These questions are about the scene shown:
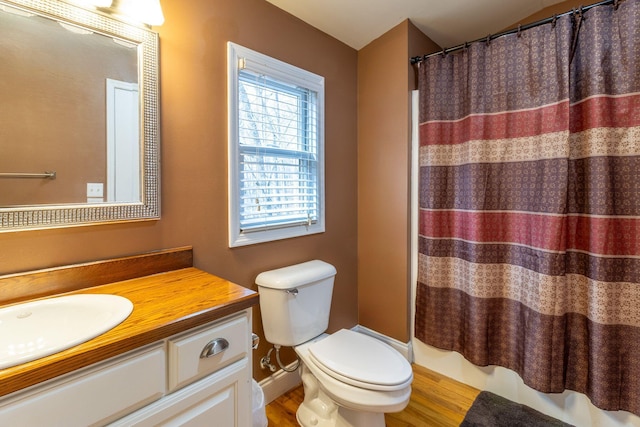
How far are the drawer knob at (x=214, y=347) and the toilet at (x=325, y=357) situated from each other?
56cm

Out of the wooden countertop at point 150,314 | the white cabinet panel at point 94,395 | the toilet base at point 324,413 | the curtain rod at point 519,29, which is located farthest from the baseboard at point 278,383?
the curtain rod at point 519,29

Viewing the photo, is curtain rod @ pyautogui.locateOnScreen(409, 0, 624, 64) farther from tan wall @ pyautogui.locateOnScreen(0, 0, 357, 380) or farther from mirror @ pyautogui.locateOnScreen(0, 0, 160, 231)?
mirror @ pyautogui.locateOnScreen(0, 0, 160, 231)

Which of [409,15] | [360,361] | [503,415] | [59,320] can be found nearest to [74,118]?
[59,320]

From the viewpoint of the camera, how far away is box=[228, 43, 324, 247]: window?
151 centimetres

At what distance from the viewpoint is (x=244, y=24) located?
152 centimetres

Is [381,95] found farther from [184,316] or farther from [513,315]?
[184,316]

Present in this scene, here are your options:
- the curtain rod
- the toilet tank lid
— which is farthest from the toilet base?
the curtain rod

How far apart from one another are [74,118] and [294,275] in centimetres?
108

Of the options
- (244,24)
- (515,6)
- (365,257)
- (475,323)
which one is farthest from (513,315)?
(244,24)

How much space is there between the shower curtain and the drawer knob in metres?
1.40

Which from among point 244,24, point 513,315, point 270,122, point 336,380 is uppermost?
point 244,24

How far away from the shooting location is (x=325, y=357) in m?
1.40

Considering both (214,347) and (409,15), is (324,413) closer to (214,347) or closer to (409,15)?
(214,347)

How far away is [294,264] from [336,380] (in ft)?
2.24
